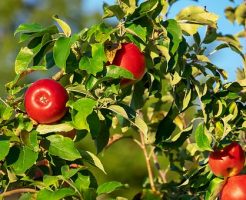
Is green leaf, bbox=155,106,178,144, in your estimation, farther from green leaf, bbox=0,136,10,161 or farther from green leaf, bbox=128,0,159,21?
green leaf, bbox=0,136,10,161

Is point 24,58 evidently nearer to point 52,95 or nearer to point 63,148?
point 52,95

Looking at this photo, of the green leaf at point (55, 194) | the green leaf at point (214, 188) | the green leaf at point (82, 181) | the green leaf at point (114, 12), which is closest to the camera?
the green leaf at point (55, 194)

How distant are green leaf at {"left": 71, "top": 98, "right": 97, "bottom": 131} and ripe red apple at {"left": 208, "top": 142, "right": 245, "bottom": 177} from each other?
477 millimetres

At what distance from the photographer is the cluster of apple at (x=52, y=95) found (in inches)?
61.2

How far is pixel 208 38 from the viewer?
199cm

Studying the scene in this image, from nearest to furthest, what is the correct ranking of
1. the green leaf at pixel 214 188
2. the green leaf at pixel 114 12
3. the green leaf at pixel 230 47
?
the green leaf at pixel 114 12 → the green leaf at pixel 214 188 → the green leaf at pixel 230 47

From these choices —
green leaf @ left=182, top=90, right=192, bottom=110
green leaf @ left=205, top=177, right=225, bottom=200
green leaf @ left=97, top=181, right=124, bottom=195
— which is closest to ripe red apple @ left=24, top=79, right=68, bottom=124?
green leaf @ left=97, top=181, right=124, bottom=195

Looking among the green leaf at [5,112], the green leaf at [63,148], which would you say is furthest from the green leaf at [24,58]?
the green leaf at [63,148]

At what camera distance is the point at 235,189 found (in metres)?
1.74

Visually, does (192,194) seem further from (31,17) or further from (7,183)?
(31,17)

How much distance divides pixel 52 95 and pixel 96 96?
11 centimetres

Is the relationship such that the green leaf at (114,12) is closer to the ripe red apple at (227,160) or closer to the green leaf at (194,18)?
the green leaf at (194,18)

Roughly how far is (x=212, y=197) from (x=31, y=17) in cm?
1903

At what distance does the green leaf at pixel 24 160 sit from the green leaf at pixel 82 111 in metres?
0.12
